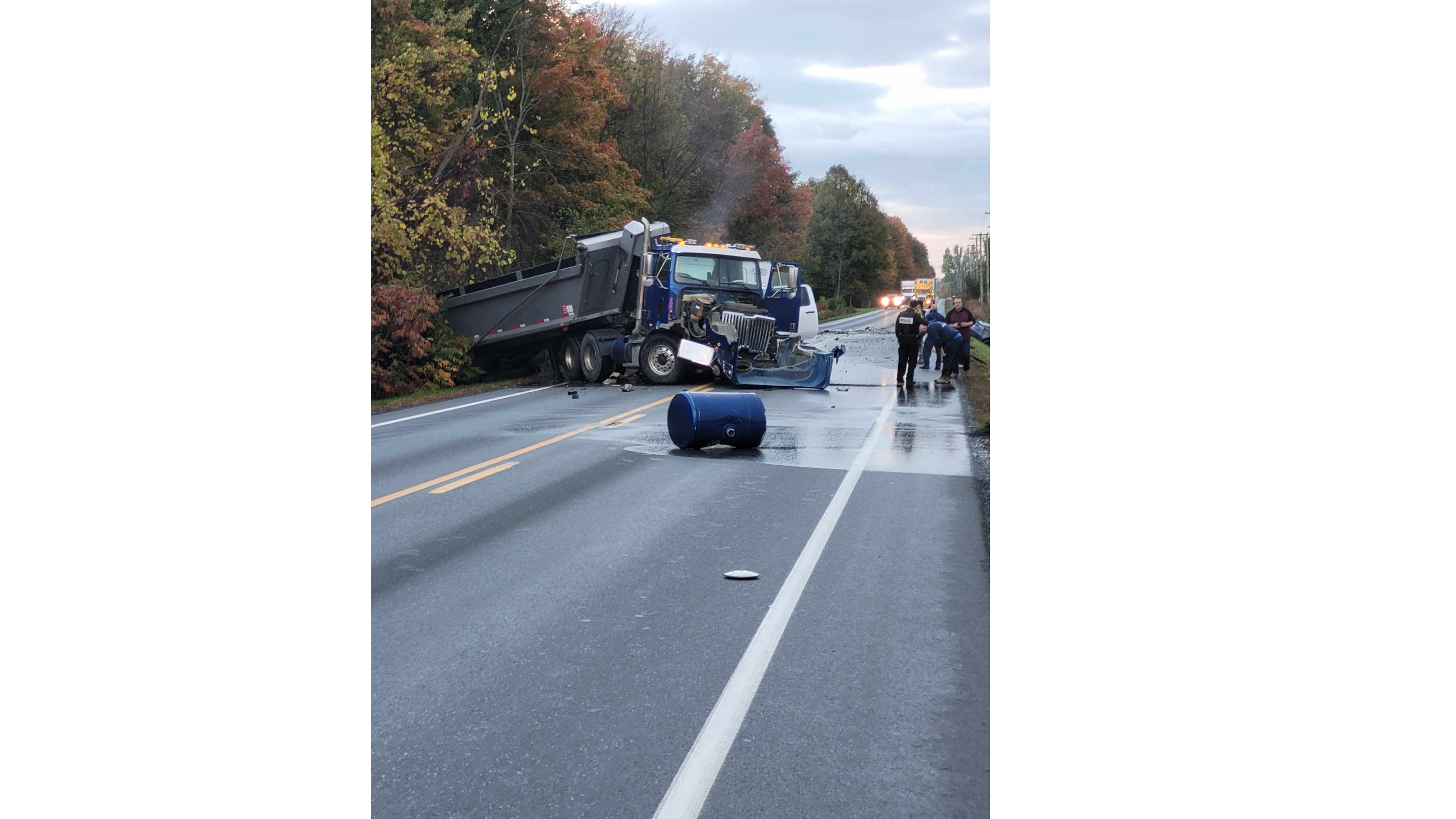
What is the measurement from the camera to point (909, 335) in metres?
20.9

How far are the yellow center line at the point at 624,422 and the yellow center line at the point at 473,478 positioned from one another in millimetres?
3340

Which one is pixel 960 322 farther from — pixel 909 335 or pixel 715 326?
pixel 715 326

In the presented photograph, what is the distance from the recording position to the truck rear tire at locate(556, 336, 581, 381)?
23.4 m

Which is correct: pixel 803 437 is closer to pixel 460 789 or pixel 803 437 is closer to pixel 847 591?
pixel 847 591

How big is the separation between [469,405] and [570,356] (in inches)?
203

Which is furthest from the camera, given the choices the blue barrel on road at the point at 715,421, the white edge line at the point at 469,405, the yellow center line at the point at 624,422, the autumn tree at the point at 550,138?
the autumn tree at the point at 550,138

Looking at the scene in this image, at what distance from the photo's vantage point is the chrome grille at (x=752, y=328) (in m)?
21.9

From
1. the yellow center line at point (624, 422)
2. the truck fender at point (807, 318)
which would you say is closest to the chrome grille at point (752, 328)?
the yellow center line at point (624, 422)

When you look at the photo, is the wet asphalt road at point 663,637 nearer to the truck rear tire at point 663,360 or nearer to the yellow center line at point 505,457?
the yellow center line at point 505,457

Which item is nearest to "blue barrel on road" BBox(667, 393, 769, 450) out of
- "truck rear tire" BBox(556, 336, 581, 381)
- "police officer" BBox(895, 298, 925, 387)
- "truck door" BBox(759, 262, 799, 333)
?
"police officer" BBox(895, 298, 925, 387)

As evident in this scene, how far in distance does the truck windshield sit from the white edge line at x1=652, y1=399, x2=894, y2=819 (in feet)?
48.2

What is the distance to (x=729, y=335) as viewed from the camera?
71.5 feet

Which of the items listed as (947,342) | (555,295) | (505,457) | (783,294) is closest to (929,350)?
(947,342)
